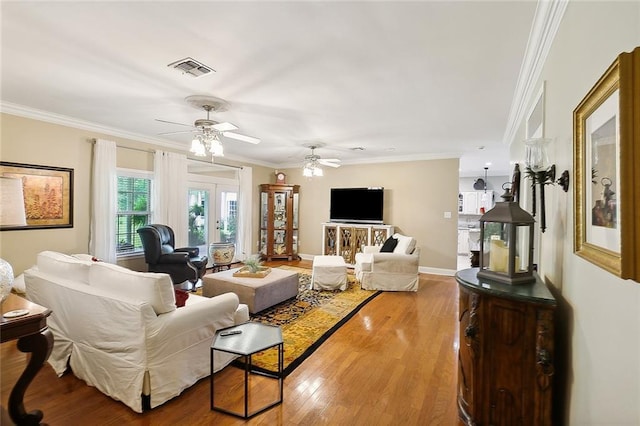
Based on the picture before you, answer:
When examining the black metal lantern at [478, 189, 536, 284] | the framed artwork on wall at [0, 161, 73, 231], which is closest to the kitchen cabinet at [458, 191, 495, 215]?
the black metal lantern at [478, 189, 536, 284]

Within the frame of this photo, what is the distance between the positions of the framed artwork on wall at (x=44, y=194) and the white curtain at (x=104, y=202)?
0.28 metres

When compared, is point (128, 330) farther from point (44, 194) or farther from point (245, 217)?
point (245, 217)

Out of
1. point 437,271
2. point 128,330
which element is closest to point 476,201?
point 437,271

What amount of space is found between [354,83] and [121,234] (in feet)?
14.4

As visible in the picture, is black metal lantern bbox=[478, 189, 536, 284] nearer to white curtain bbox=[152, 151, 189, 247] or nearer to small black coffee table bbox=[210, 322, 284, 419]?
small black coffee table bbox=[210, 322, 284, 419]

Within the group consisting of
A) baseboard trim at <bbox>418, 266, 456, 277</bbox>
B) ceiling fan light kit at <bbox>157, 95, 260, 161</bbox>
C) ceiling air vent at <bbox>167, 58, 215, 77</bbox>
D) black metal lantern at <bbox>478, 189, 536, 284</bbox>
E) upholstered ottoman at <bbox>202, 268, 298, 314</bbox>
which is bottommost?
baseboard trim at <bbox>418, 266, 456, 277</bbox>

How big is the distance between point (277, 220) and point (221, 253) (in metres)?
1.82

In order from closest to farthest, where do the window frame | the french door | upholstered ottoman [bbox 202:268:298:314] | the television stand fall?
upholstered ottoman [bbox 202:268:298:314], the window frame, the french door, the television stand

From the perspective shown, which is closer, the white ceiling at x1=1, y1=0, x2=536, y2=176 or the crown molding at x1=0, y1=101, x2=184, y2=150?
the white ceiling at x1=1, y1=0, x2=536, y2=176

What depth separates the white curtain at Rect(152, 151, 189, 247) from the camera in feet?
16.7

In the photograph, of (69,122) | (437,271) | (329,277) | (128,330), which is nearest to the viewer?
(128,330)

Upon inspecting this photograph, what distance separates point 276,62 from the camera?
243 centimetres

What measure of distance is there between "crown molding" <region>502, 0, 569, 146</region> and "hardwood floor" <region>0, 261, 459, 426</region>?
99.0 inches

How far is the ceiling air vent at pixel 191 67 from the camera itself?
8.03 feet
